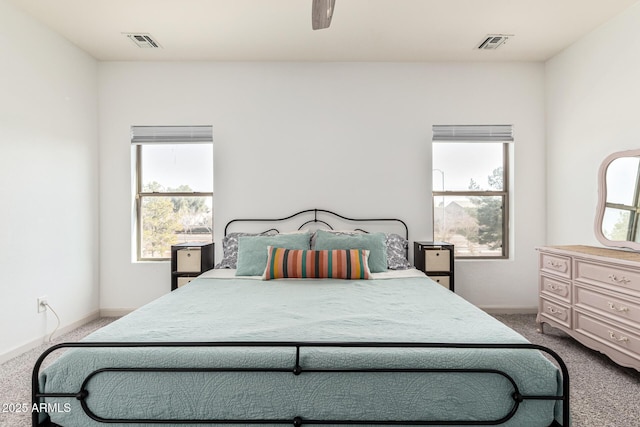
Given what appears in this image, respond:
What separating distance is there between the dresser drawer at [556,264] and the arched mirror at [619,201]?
43 centimetres

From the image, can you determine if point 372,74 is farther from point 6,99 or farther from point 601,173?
point 6,99

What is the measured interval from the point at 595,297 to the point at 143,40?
14.1 feet

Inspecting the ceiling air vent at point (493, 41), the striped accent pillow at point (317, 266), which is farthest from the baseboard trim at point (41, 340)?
the ceiling air vent at point (493, 41)

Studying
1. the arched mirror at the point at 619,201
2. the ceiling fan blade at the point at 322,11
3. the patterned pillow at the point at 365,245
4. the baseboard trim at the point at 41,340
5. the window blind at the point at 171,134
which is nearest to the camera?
the ceiling fan blade at the point at 322,11

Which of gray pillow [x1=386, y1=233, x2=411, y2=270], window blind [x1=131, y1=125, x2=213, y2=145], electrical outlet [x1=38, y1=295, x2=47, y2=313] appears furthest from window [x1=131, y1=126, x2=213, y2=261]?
gray pillow [x1=386, y1=233, x2=411, y2=270]

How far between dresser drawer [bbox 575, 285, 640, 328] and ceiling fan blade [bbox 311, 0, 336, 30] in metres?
2.61

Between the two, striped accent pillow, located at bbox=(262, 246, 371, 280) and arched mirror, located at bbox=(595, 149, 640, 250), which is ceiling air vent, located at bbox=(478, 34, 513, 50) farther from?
striped accent pillow, located at bbox=(262, 246, 371, 280)

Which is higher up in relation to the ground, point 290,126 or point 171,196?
point 290,126

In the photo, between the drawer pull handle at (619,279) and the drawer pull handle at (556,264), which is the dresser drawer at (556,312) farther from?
the drawer pull handle at (619,279)

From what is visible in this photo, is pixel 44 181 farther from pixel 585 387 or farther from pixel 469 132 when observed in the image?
pixel 585 387

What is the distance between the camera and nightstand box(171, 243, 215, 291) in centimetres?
363

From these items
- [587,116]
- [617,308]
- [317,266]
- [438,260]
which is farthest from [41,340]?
[587,116]

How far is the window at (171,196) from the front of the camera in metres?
4.13

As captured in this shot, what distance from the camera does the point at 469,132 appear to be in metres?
3.97
